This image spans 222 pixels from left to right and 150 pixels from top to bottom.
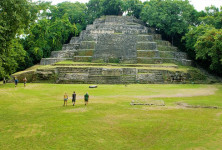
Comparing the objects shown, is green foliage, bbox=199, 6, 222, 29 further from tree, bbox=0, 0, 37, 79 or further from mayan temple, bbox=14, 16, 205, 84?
tree, bbox=0, 0, 37, 79

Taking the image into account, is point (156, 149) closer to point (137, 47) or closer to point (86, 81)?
point (86, 81)

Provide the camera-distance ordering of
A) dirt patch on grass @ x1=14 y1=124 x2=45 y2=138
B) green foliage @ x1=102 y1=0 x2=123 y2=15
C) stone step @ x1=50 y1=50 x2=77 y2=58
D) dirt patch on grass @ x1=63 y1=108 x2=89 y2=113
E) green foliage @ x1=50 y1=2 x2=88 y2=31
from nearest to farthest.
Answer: dirt patch on grass @ x1=14 y1=124 x2=45 y2=138 → dirt patch on grass @ x1=63 y1=108 x2=89 y2=113 → stone step @ x1=50 y1=50 x2=77 y2=58 → green foliage @ x1=50 y1=2 x2=88 y2=31 → green foliage @ x1=102 y1=0 x2=123 y2=15

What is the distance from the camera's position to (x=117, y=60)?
2684cm

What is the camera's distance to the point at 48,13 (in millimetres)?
40188

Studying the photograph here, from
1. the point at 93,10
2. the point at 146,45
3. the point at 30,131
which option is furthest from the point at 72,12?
the point at 30,131

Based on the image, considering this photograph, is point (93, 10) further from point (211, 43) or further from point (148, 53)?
point (211, 43)

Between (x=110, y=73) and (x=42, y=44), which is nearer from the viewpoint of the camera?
(x=110, y=73)

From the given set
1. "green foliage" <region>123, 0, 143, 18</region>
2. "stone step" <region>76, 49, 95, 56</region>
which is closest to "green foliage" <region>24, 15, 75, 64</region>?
"stone step" <region>76, 49, 95, 56</region>

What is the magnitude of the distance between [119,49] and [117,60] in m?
2.19

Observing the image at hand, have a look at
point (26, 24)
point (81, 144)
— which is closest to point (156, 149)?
point (81, 144)

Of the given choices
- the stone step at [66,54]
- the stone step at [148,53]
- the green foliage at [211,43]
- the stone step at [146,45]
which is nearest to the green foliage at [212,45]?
the green foliage at [211,43]

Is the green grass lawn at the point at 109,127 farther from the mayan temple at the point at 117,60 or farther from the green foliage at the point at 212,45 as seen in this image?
the green foliage at the point at 212,45

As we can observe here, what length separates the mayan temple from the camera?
21062 millimetres

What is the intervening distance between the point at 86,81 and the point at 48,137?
14128 mm
